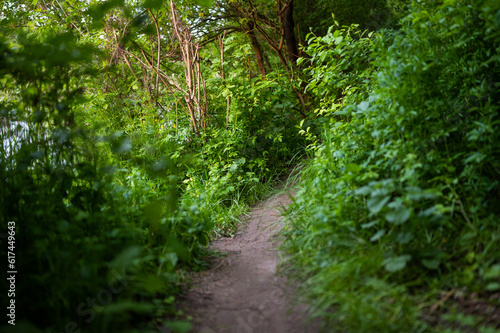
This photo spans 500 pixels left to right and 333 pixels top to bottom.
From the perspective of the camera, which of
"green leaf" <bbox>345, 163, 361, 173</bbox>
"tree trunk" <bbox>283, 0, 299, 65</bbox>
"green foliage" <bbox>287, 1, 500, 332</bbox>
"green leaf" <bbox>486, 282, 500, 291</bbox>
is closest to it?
"green leaf" <bbox>486, 282, 500, 291</bbox>

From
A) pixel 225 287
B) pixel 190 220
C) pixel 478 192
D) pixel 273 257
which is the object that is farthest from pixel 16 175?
pixel 478 192

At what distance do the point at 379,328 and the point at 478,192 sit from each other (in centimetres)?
114

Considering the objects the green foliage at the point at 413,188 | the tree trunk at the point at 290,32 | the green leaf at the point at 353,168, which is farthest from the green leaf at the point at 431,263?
the tree trunk at the point at 290,32

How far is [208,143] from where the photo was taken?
446cm

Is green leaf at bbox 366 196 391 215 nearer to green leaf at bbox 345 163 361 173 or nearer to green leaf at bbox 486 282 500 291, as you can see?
green leaf at bbox 345 163 361 173

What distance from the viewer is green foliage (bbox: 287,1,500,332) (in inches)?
74.8

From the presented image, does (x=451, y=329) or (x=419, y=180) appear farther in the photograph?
(x=419, y=180)

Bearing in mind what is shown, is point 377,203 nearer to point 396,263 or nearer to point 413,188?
point 413,188

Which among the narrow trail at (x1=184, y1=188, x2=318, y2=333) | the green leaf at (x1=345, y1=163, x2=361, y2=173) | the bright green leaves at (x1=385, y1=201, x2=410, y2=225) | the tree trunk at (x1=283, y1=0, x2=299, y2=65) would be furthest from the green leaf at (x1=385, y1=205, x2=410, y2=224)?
the tree trunk at (x1=283, y1=0, x2=299, y2=65)

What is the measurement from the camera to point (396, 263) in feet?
6.34

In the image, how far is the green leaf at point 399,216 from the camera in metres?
2.01

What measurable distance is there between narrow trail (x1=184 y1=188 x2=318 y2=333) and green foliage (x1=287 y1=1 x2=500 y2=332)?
0.62 feet

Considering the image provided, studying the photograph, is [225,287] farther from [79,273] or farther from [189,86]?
[189,86]

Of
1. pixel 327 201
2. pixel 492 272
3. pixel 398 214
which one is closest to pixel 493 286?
pixel 492 272
